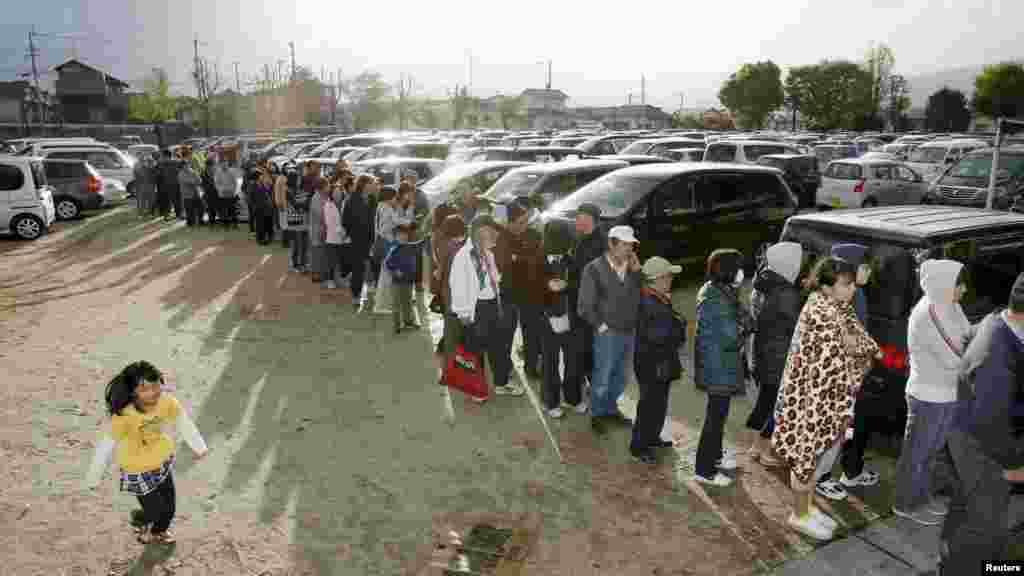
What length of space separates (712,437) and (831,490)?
0.86 m

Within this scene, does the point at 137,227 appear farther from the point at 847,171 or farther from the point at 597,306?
the point at 847,171

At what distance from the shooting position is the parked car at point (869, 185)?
15719 millimetres

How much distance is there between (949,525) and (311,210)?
27.8 feet

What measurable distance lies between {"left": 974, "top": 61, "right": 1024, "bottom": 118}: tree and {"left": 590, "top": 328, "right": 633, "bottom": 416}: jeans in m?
63.5

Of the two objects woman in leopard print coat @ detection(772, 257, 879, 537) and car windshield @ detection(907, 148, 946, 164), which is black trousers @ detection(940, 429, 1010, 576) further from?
car windshield @ detection(907, 148, 946, 164)

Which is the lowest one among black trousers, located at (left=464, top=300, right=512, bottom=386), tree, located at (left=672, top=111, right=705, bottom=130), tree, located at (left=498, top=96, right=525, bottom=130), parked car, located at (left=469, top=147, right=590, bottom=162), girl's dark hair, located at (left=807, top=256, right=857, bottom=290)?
black trousers, located at (left=464, top=300, right=512, bottom=386)

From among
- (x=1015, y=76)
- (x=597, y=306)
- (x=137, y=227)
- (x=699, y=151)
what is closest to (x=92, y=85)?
(x=137, y=227)

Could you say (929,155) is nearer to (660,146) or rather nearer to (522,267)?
(660,146)

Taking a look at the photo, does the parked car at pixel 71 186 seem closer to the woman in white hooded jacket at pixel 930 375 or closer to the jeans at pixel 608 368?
the jeans at pixel 608 368

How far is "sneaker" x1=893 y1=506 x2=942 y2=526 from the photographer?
14.4ft

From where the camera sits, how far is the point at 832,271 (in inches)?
156

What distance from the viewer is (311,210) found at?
9984 millimetres

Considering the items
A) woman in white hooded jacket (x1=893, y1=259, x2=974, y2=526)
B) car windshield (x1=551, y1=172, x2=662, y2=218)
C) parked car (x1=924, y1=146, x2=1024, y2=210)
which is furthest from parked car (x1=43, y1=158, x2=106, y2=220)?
parked car (x1=924, y1=146, x2=1024, y2=210)

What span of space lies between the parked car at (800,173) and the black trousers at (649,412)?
1319 centimetres
